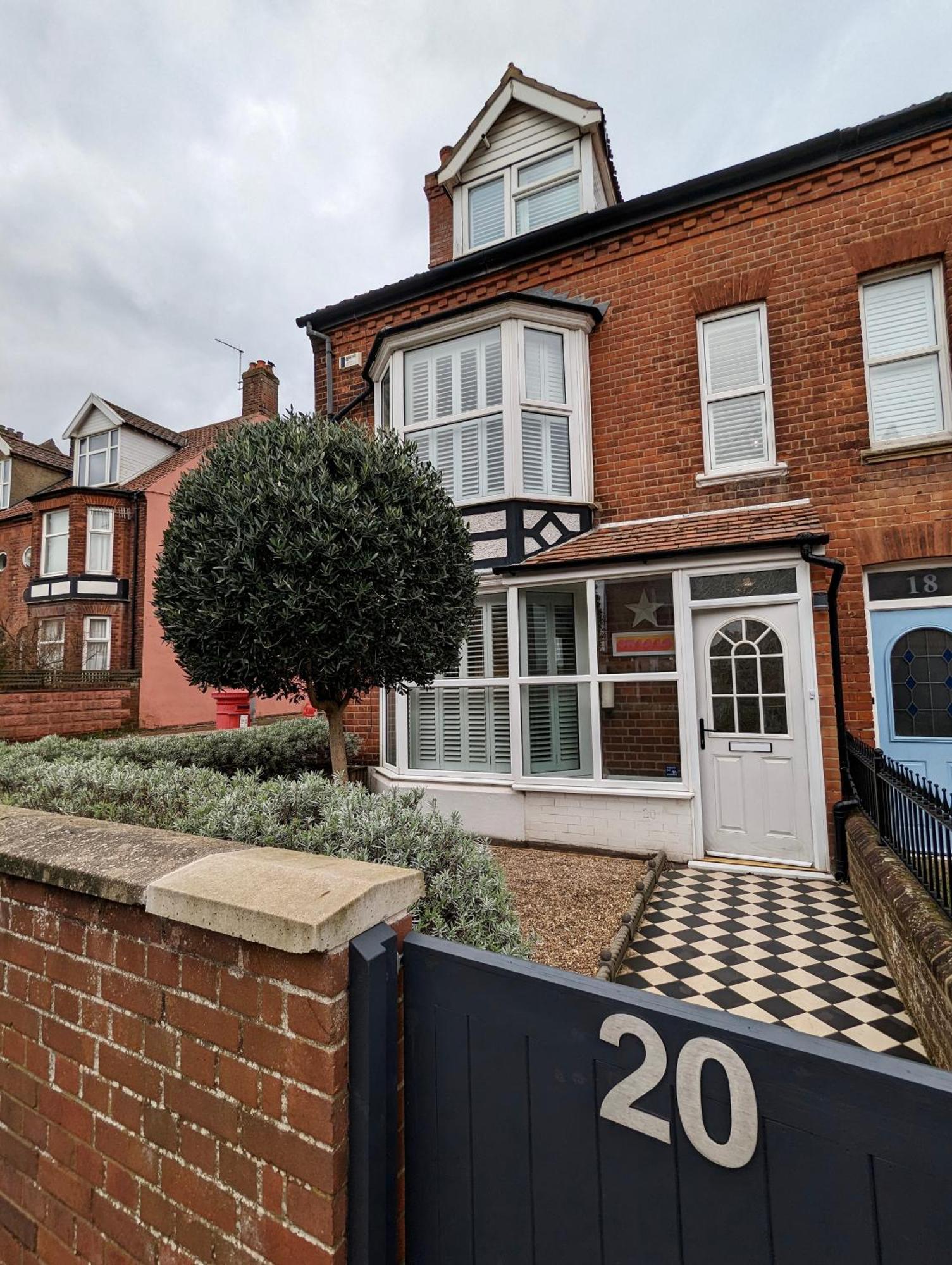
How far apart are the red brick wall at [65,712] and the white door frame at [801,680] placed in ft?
34.3

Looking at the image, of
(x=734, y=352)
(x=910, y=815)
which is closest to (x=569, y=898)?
(x=910, y=815)

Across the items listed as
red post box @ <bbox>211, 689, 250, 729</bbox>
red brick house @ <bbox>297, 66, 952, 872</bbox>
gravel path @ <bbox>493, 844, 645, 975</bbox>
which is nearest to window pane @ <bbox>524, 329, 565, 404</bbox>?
red brick house @ <bbox>297, 66, 952, 872</bbox>

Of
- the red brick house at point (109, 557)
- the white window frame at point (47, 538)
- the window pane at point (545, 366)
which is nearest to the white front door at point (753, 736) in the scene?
the window pane at point (545, 366)

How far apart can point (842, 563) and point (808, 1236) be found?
5765mm

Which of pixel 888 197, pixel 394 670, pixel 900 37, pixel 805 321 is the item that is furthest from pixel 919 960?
pixel 900 37

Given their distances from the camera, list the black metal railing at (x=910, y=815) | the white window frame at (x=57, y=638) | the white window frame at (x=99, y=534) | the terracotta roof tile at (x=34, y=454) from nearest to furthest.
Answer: the black metal railing at (x=910, y=815), the white window frame at (x=57, y=638), the white window frame at (x=99, y=534), the terracotta roof tile at (x=34, y=454)

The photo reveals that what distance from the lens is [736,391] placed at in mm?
6805

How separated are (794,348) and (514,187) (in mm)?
4878

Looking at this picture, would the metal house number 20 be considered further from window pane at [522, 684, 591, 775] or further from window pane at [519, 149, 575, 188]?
window pane at [519, 149, 575, 188]

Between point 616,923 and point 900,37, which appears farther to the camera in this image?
point 900,37

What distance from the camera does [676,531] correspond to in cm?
662

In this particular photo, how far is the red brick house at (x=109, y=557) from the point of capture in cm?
1677

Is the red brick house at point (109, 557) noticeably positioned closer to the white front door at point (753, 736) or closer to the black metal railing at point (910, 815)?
the white front door at point (753, 736)

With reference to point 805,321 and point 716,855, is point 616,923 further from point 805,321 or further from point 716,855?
point 805,321
